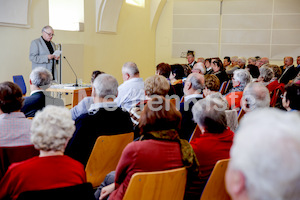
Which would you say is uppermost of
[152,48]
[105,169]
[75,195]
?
[152,48]

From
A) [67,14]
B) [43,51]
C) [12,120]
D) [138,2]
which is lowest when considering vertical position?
[12,120]

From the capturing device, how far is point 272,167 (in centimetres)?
76

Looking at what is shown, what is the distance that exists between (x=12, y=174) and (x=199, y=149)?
1155mm

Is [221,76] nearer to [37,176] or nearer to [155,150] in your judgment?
[155,150]

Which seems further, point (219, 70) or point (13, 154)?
point (219, 70)

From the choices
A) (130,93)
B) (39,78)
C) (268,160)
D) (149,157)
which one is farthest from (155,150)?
(130,93)

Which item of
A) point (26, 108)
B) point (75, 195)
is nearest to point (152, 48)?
point (26, 108)

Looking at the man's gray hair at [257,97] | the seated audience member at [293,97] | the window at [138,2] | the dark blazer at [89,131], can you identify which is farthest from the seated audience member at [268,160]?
the window at [138,2]

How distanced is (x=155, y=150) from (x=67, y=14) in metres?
6.98

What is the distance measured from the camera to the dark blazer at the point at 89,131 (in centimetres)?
243

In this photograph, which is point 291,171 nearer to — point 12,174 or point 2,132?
point 12,174

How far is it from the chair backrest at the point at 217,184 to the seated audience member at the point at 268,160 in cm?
95

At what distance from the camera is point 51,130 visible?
1502 mm

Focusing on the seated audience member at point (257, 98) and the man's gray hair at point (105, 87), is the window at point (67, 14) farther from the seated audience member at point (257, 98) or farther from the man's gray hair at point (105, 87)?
the seated audience member at point (257, 98)
